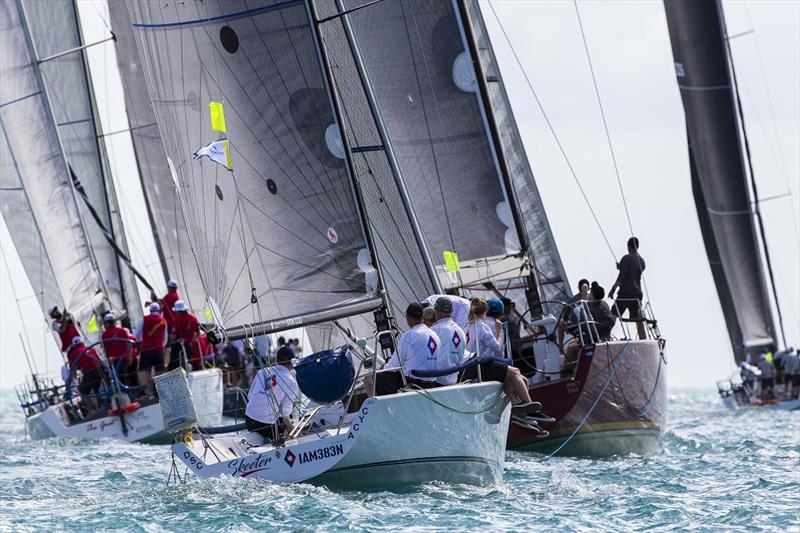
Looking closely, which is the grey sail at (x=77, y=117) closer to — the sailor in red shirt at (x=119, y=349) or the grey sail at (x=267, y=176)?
the sailor in red shirt at (x=119, y=349)

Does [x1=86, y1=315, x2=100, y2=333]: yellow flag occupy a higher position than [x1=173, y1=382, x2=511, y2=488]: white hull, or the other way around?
[x1=86, y1=315, x2=100, y2=333]: yellow flag

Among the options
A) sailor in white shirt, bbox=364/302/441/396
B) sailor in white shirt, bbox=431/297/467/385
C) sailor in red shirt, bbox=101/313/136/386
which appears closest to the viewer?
sailor in white shirt, bbox=364/302/441/396

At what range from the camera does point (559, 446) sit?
16578mm

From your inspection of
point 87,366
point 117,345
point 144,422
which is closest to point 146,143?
point 87,366

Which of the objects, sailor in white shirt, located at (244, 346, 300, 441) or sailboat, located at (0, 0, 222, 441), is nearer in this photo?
sailor in white shirt, located at (244, 346, 300, 441)

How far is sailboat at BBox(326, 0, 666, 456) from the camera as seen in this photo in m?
16.6

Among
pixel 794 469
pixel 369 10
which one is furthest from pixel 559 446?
pixel 369 10

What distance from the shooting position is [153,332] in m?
21.3

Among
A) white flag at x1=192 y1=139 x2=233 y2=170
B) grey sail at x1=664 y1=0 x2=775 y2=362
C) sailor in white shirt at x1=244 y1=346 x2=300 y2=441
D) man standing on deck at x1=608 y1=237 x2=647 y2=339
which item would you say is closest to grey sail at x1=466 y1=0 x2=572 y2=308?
man standing on deck at x1=608 y1=237 x2=647 y2=339

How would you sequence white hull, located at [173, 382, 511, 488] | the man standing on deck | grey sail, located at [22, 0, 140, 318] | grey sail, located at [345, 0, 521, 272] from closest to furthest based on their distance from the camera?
→ white hull, located at [173, 382, 511, 488], the man standing on deck, grey sail, located at [345, 0, 521, 272], grey sail, located at [22, 0, 140, 318]

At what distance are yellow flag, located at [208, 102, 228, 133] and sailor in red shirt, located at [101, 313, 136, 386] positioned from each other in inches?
322

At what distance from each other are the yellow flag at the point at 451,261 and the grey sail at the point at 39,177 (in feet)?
32.8

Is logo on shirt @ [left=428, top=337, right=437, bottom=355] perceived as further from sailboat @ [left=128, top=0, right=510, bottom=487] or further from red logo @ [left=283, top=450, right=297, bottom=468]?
red logo @ [left=283, top=450, right=297, bottom=468]

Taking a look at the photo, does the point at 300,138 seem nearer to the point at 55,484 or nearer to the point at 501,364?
the point at 501,364
